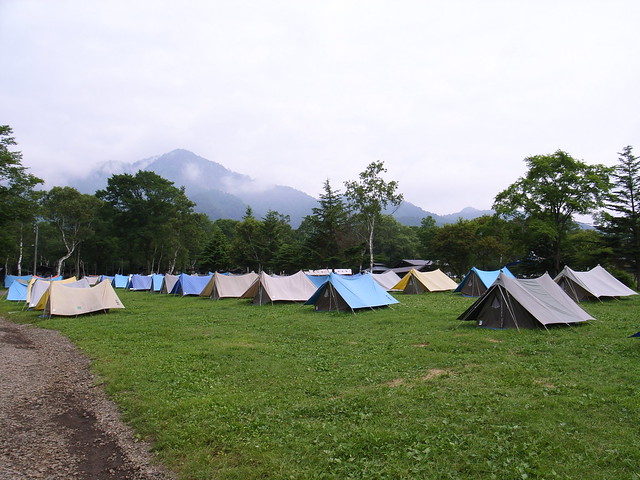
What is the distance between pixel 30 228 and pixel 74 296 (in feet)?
140

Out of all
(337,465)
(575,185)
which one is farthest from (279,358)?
(575,185)

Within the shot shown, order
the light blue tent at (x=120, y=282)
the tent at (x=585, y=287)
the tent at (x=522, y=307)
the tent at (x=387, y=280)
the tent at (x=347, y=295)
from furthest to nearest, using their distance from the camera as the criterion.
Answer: the light blue tent at (x=120, y=282) < the tent at (x=387, y=280) < the tent at (x=585, y=287) < the tent at (x=347, y=295) < the tent at (x=522, y=307)

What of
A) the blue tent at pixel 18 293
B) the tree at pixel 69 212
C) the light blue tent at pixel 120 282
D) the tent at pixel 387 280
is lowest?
the light blue tent at pixel 120 282

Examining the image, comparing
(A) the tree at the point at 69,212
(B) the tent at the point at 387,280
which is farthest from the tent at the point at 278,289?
(A) the tree at the point at 69,212

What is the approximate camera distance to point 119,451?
5.04 meters

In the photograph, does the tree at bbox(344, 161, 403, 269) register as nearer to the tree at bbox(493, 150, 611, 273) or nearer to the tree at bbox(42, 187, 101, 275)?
the tree at bbox(493, 150, 611, 273)

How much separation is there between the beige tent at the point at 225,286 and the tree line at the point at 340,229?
16992mm

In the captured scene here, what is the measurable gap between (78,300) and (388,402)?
18.4m

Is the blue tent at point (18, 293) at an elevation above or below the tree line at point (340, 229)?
below

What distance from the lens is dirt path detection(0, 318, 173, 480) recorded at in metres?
4.57

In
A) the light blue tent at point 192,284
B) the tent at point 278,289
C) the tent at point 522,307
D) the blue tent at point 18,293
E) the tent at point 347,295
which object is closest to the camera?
the tent at point 522,307

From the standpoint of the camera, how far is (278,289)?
896 inches

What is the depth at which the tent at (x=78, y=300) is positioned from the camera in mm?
18469

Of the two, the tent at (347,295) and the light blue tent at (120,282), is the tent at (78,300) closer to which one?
the tent at (347,295)
